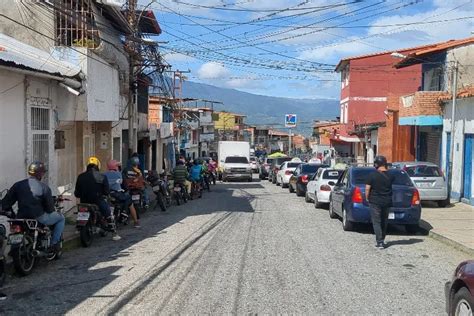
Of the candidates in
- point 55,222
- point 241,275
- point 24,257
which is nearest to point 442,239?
point 241,275

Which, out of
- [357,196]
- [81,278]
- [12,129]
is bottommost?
[81,278]

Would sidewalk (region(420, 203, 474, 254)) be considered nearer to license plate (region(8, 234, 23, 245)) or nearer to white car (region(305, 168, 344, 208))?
white car (region(305, 168, 344, 208))

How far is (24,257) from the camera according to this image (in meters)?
8.12

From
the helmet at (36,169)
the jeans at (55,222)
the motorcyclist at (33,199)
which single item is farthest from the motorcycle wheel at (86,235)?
the helmet at (36,169)

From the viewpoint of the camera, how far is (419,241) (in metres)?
12.1

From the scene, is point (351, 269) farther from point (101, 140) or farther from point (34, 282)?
point (101, 140)

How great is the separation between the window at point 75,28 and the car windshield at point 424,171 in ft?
36.3

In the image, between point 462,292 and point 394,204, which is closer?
point 462,292

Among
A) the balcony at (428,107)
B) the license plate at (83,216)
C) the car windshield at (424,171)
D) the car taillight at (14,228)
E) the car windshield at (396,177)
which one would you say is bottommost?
the license plate at (83,216)

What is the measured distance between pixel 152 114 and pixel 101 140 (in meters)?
21.6

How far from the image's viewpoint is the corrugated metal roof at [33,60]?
1050 cm

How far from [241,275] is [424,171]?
41.7ft

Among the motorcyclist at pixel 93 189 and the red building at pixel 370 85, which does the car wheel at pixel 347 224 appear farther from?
the red building at pixel 370 85

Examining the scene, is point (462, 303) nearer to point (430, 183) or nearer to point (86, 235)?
point (86, 235)
